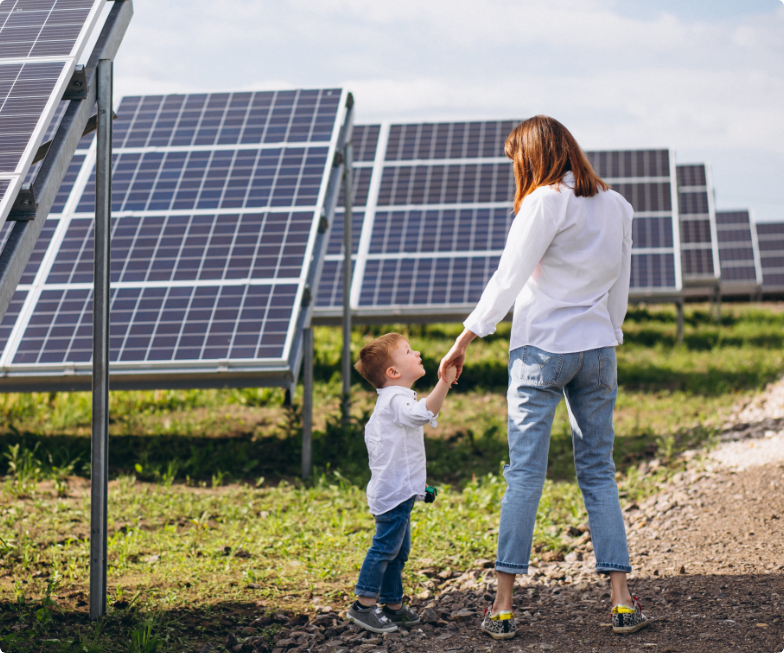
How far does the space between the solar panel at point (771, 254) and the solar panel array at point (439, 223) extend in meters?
13.2

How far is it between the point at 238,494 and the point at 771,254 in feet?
83.2

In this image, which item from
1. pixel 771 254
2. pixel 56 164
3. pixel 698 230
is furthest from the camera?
pixel 771 254

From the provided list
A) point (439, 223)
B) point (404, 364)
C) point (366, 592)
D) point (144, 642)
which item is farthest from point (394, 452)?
point (439, 223)

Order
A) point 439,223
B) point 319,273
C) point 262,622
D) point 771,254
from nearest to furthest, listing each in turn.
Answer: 1. point 262,622
2. point 319,273
3. point 439,223
4. point 771,254

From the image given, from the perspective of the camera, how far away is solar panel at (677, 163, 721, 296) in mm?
17078


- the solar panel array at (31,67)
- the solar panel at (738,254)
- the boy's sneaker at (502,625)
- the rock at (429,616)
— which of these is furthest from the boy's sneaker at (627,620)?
the solar panel at (738,254)

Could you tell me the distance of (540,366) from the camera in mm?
3197

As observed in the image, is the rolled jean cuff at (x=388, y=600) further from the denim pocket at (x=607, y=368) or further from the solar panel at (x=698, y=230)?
the solar panel at (x=698, y=230)

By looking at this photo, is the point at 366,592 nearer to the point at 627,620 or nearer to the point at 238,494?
the point at 627,620

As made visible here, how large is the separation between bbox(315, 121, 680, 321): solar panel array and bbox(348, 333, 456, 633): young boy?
5.61m

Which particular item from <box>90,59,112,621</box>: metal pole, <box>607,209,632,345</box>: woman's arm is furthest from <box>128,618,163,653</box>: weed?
<box>607,209,632,345</box>: woman's arm

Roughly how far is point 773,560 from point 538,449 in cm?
164

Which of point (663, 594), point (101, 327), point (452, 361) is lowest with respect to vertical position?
point (663, 594)

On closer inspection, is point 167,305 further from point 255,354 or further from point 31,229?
point 31,229
